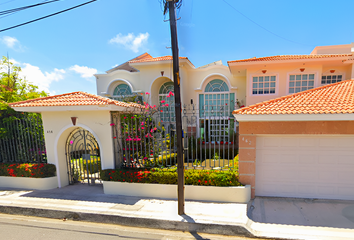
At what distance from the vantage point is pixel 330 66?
10969 millimetres

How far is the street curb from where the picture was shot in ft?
14.4

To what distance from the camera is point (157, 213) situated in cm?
507

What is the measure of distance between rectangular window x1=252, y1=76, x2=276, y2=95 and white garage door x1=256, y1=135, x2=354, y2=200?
664 cm

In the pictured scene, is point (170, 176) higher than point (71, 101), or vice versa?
point (71, 101)

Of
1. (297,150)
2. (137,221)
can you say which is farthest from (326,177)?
(137,221)

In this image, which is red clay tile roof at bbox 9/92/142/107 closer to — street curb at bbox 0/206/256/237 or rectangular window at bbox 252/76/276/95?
street curb at bbox 0/206/256/237

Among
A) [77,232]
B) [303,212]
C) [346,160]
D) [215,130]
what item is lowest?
[77,232]

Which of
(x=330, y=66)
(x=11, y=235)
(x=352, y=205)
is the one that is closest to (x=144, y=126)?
(x=11, y=235)

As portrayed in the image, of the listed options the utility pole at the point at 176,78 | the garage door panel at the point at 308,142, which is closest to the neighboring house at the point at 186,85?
the garage door panel at the point at 308,142

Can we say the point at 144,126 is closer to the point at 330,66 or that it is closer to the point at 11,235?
the point at 11,235

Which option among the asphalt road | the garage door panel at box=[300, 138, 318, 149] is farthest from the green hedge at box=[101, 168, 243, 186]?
the garage door panel at box=[300, 138, 318, 149]

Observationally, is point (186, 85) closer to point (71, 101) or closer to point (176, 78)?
point (71, 101)

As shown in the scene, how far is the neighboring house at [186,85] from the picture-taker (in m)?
12.8

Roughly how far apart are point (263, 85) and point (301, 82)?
2.27 meters
